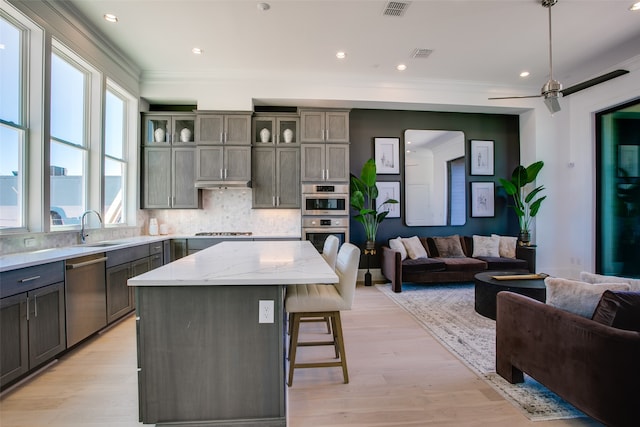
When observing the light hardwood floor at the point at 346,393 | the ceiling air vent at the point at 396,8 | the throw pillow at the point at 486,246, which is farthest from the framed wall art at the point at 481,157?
the light hardwood floor at the point at 346,393

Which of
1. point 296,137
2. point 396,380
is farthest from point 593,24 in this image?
point 396,380

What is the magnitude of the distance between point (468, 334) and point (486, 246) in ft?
8.54

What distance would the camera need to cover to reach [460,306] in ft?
12.1

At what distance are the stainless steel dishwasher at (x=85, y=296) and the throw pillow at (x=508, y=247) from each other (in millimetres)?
5674

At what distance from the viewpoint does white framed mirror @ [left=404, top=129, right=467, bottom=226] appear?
17.2ft

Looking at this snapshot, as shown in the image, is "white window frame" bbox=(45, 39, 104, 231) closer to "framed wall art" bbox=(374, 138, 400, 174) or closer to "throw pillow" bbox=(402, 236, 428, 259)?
"framed wall art" bbox=(374, 138, 400, 174)

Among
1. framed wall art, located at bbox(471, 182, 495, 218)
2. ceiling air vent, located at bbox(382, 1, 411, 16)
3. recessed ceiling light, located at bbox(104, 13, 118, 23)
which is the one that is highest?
recessed ceiling light, located at bbox(104, 13, 118, 23)

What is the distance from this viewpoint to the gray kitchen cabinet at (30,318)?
6.18ft

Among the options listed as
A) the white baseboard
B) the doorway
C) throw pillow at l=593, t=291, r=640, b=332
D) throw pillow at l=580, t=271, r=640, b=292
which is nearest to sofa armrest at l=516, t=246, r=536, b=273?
the doorway

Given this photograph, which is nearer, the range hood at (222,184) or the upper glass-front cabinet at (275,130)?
the range hood at (222,184)

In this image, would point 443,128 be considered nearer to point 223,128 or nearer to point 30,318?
point 223,128

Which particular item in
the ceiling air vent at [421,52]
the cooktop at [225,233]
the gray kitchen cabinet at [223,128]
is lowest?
the cooktop at [225,233]

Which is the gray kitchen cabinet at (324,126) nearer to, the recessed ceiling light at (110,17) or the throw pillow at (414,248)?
the throw pillow at (414,248)

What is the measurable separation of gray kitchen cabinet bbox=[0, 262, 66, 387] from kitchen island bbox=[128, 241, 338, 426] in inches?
45.0
